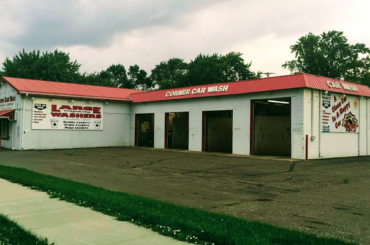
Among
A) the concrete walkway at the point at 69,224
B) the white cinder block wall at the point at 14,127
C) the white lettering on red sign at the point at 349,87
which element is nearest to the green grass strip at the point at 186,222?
→ the concrete walkway at the point at 69,224

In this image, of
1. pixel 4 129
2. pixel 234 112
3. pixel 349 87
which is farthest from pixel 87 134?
pixel 349 87

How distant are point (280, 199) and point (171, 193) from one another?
9.28 feet

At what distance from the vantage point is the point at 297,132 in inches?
768

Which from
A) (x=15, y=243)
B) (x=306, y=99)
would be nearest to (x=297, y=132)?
(x=306, y=99)

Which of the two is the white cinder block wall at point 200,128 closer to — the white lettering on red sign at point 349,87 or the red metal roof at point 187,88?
the red metal roof at point 187,88

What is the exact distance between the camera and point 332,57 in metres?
63.3

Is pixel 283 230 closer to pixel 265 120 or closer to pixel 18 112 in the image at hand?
pixel 265 120

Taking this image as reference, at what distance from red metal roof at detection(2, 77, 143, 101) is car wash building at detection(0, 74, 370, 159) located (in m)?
0.08

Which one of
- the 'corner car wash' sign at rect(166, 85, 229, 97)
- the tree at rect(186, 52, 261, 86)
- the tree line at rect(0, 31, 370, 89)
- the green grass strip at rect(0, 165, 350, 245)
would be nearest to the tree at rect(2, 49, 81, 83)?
the tree line at rect(0, 31, 370, 89)

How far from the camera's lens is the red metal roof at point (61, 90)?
26281mm

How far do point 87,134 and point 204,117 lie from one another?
35.5 ft

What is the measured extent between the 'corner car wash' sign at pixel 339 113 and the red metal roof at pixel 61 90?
18147 millimetres

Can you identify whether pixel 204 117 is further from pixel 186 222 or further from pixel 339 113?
pixel 186 222

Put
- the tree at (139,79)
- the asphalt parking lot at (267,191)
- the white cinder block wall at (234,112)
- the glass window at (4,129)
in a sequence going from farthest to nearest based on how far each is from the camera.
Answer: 1. the tree at (139,79)
2. the glass window at (4,129)
3. the white cinder block wall at (234,112)
4. the asphalt parking lot at (267,191)
